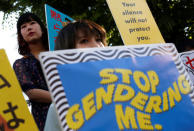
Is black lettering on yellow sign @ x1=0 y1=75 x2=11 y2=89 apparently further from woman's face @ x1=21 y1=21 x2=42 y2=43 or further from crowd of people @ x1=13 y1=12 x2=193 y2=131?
woman's face @ x1=21 y1=21 x2=42 y2=43

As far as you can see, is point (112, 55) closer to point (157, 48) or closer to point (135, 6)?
point (157, 48)

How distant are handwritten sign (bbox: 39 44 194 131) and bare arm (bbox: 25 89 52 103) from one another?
689mm

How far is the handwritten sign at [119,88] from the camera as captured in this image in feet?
2.83

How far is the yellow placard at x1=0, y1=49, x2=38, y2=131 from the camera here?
1146 mm

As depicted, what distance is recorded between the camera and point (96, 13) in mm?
4582

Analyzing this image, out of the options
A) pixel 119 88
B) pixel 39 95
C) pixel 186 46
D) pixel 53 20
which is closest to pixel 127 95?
pixel 119 88

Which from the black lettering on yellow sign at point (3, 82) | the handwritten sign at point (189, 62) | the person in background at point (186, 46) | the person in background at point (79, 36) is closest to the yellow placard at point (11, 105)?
the black lettering on yellow sign at point (3, 82)

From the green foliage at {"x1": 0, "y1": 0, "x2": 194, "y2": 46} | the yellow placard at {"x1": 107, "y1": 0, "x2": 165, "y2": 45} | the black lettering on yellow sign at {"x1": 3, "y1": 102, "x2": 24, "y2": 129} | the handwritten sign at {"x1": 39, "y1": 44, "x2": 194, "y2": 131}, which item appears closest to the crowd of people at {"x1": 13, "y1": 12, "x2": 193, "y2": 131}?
the black lettering on yellow sign at {"x1": 3, "y1": 102, "x2": 24, "y2": 129}

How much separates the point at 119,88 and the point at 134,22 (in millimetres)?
1156

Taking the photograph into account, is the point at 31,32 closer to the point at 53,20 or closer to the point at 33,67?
the point at 33,67

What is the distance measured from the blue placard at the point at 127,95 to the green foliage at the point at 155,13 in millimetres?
3043

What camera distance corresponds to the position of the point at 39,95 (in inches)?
62.6

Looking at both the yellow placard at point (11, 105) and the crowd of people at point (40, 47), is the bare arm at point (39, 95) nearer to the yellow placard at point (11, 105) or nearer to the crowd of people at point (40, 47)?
the crowd of people at point (40, 47)

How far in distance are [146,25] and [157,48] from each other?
982 mm
